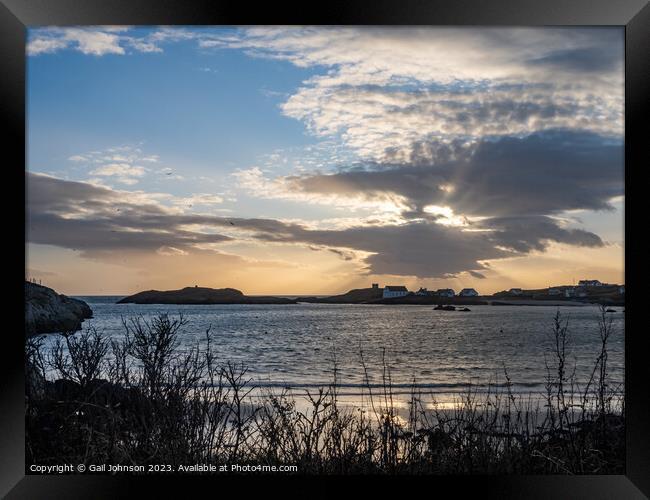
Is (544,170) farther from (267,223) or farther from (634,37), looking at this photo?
(634,37)

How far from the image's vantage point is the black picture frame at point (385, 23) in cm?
270

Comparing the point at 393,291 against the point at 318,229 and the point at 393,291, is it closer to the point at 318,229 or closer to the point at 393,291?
the point at 393,291

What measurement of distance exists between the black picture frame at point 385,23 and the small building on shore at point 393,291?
14774 millimetres

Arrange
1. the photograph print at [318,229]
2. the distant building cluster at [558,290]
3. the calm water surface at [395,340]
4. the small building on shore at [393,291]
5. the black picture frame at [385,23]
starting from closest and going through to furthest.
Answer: the black picture frame at [385,23], the photograph print at [318,229], the distant building cluster at [558,290], the calm water surface at [395,340], the small building on shore at [393,291]

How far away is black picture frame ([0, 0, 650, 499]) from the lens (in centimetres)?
270

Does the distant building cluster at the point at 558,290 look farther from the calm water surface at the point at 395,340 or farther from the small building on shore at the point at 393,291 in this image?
the calm water surface at the point at 395,340

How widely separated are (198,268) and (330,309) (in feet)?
24.0

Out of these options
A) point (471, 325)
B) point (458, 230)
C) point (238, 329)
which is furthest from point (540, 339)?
point (238, 329)

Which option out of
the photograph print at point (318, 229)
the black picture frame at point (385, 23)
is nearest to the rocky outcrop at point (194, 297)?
the photograph print at point (318, 229)

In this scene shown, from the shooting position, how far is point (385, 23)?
108 inches

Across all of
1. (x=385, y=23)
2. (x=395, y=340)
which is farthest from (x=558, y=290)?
(x=385, y=23)

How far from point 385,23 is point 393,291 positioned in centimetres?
1639


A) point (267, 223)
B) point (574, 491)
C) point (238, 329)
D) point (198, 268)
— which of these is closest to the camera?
point (574, 491)

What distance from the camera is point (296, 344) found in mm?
18125
